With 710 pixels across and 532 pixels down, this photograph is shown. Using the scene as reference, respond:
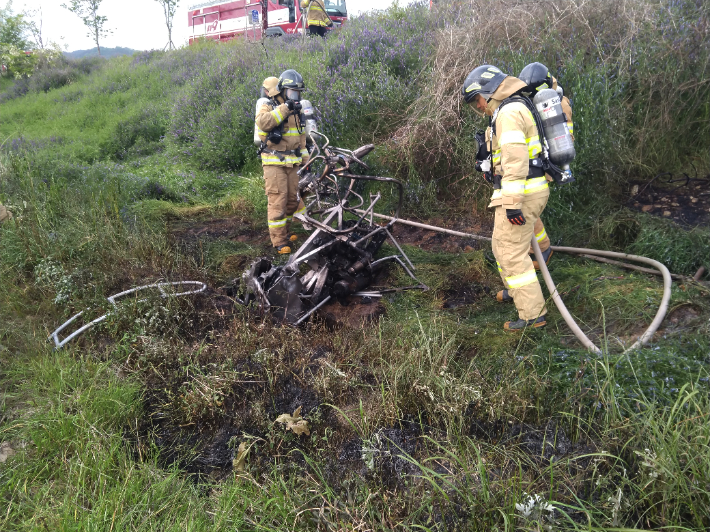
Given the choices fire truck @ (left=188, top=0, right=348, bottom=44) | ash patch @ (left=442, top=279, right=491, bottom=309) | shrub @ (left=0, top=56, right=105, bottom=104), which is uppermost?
fire truck @ (left=188, top=0, right=348, bottom=44)

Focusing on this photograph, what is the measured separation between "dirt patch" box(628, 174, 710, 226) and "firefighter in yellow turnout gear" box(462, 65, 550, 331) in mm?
2287

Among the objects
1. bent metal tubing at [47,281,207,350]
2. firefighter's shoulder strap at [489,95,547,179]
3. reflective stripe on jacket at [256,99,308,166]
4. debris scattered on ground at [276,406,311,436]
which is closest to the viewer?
debris scattered on ground at [276,406,311,436]

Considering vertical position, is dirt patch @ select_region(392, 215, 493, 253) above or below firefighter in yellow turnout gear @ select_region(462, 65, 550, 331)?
below

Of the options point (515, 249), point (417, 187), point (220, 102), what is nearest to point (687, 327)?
point (515, 249)

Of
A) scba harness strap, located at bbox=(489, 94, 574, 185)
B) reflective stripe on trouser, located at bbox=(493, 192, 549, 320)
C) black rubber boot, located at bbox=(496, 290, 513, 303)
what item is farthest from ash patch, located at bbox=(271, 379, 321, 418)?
scba harness strap, located at bbox=(489, 94, 574, 185)

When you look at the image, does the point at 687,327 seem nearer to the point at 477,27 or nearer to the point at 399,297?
the point at 399,297

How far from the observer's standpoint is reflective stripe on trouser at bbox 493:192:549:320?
3.67 metres

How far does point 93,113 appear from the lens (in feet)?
41.9

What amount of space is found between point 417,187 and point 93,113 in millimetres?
10555

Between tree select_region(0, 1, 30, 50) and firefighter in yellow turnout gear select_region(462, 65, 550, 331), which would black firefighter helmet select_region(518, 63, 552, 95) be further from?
tree select_region(0, 1, 30, 50)

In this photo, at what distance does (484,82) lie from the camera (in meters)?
3.65

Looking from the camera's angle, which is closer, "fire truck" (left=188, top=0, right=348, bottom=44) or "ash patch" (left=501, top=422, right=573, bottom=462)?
"ash patch" (left=501, top=422, right=573, bottom=462)

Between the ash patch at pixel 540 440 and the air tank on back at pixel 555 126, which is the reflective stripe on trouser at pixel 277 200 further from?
the ash patch at pixel 540 440

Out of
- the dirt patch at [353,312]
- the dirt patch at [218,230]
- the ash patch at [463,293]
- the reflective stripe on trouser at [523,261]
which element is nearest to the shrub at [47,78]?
the dirt patch at [218,230]
